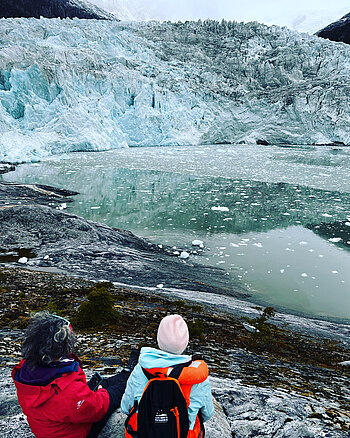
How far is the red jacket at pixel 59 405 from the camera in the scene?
1682 mm

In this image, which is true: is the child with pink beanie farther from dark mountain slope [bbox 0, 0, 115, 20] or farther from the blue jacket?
dark mountain slope [bbox 0, 0, 115, 20]

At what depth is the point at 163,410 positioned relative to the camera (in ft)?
5.05

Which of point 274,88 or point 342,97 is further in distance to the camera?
point 274,88

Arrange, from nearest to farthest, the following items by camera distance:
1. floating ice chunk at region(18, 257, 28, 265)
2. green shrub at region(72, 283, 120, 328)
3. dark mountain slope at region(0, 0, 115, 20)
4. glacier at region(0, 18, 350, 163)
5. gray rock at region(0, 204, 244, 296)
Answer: green shrub at region(72, 283, 120, 328) < gray rock at region(0, 204, 244, 296) < floating ice chunk at region(18, 257, 28, 265) < glacier at region(0, 18, 350, 163) < dark mountain slope at region(0, 0, 115, 20)

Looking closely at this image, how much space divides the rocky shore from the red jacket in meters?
0.31

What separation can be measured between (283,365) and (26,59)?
36.6 m

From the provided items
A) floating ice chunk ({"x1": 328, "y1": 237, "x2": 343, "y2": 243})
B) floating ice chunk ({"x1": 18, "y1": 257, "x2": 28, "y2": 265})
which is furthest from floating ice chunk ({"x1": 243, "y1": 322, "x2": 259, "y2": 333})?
floating ice chunk ({"x1": 328, "y1": 237, "x2": 343, "y2": 243})

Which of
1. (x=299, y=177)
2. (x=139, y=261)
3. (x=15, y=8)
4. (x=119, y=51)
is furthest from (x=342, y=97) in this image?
(x=15, y=8)

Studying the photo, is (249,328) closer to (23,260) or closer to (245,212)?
(23,260)

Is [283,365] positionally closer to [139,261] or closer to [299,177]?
[139,261]

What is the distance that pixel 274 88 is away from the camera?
4541cm

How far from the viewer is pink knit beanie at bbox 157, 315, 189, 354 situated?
1.64 m

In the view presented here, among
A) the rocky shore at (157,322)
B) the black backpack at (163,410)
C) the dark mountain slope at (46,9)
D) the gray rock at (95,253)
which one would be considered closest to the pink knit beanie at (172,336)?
the black backpack at (163,410)

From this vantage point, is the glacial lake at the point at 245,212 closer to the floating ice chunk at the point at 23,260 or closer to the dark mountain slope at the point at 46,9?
the floating ice chunk at the point at 23,260
